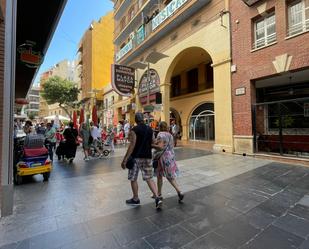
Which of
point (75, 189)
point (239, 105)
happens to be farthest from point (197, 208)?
point (239, 105)

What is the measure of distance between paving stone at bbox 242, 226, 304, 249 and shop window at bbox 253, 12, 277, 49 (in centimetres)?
809

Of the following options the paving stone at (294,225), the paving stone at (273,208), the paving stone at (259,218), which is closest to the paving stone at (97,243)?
the paving stone at (259,218)

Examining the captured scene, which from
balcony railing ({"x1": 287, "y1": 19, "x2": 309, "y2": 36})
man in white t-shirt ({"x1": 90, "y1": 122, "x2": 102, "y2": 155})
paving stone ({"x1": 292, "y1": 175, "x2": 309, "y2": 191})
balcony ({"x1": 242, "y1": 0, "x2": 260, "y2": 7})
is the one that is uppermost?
balcony ({"x1": 242, "y1": 0, "x2": 260, "y2": 7})

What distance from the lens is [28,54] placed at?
7141mm

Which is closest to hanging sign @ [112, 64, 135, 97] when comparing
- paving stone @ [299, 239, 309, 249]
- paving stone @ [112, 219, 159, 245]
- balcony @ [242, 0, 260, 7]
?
balcony @ [242, 0, 260, 7]

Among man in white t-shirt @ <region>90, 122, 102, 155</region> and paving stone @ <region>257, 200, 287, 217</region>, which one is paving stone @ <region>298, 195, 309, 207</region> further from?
man in white t-shirt @ <region>90, 122, 102, 155</region>

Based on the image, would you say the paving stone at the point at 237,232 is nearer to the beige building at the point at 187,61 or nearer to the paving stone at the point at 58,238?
the paving stone at the point at 58,238

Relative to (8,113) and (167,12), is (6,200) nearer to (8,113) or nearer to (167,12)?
(8,113)

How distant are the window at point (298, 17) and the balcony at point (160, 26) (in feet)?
15.3

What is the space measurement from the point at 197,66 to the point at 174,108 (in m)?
4.19

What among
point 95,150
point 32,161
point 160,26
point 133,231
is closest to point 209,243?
point 133,231

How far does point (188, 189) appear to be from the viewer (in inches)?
205

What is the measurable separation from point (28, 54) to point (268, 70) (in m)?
9.03

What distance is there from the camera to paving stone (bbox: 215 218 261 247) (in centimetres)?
294
